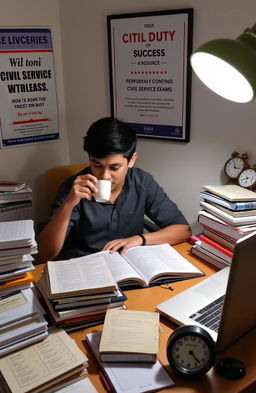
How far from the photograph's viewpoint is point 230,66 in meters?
0.96

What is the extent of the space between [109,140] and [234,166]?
67 centimetres

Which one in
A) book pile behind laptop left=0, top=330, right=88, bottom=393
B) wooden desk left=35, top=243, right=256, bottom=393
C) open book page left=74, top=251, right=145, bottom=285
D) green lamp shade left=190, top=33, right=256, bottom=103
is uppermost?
green lamp shade left=190, top=33, right=256, bottom=103

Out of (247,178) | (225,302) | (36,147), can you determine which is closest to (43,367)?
(225,302)

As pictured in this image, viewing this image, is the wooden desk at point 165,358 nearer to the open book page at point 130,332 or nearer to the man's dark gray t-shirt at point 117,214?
the open book page at point 130,332

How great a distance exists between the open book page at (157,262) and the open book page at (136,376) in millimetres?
415

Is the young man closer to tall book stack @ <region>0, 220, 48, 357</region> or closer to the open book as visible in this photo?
the open book

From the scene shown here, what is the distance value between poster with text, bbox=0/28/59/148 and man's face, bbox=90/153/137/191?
2.93 ft

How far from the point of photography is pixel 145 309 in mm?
1329

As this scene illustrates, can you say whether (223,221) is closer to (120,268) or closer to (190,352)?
(120,268)

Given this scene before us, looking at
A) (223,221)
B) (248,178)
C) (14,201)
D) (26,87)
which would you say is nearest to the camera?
(223,221)

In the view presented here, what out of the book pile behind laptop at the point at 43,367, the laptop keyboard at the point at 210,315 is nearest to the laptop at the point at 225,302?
the laptop keyboard at the point at 210,315

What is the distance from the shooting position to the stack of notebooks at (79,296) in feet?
3.89

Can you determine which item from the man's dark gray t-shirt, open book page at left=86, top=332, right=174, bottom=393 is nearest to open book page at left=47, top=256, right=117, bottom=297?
open book page at left=86, top=332, right=174, bottom=393

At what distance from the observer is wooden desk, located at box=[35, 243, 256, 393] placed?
1016 millimetres
